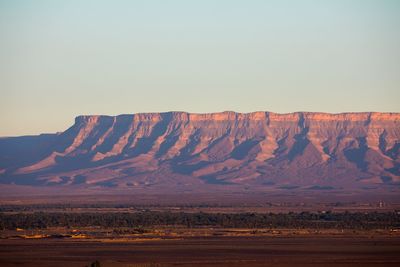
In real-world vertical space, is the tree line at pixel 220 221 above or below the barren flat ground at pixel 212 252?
above

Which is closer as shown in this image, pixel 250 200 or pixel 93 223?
pixel 93 223

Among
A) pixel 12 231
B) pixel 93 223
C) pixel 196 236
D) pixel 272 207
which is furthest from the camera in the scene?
pixel 272 207

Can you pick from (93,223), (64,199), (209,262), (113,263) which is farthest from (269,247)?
(64,199)

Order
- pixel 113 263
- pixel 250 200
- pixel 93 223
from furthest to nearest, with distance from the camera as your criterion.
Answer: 1. pixel 250 200
2. pixel 93 223
3. pixel 113 263

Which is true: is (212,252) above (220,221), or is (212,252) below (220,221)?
below

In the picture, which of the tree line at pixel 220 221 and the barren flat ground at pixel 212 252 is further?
the tree line at pixel 220 221

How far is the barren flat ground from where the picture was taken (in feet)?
222

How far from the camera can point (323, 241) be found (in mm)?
82500

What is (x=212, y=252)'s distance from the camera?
243 ft

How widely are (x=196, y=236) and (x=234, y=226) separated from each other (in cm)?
1289

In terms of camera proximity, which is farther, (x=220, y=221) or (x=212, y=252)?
(x=220, y=221)

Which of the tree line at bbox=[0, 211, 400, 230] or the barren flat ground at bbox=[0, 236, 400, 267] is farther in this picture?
the tree line at bbox=[0, 211, 400, 230]

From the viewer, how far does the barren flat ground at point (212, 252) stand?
222 feet

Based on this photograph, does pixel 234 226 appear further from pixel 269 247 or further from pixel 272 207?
pixel 272 207
